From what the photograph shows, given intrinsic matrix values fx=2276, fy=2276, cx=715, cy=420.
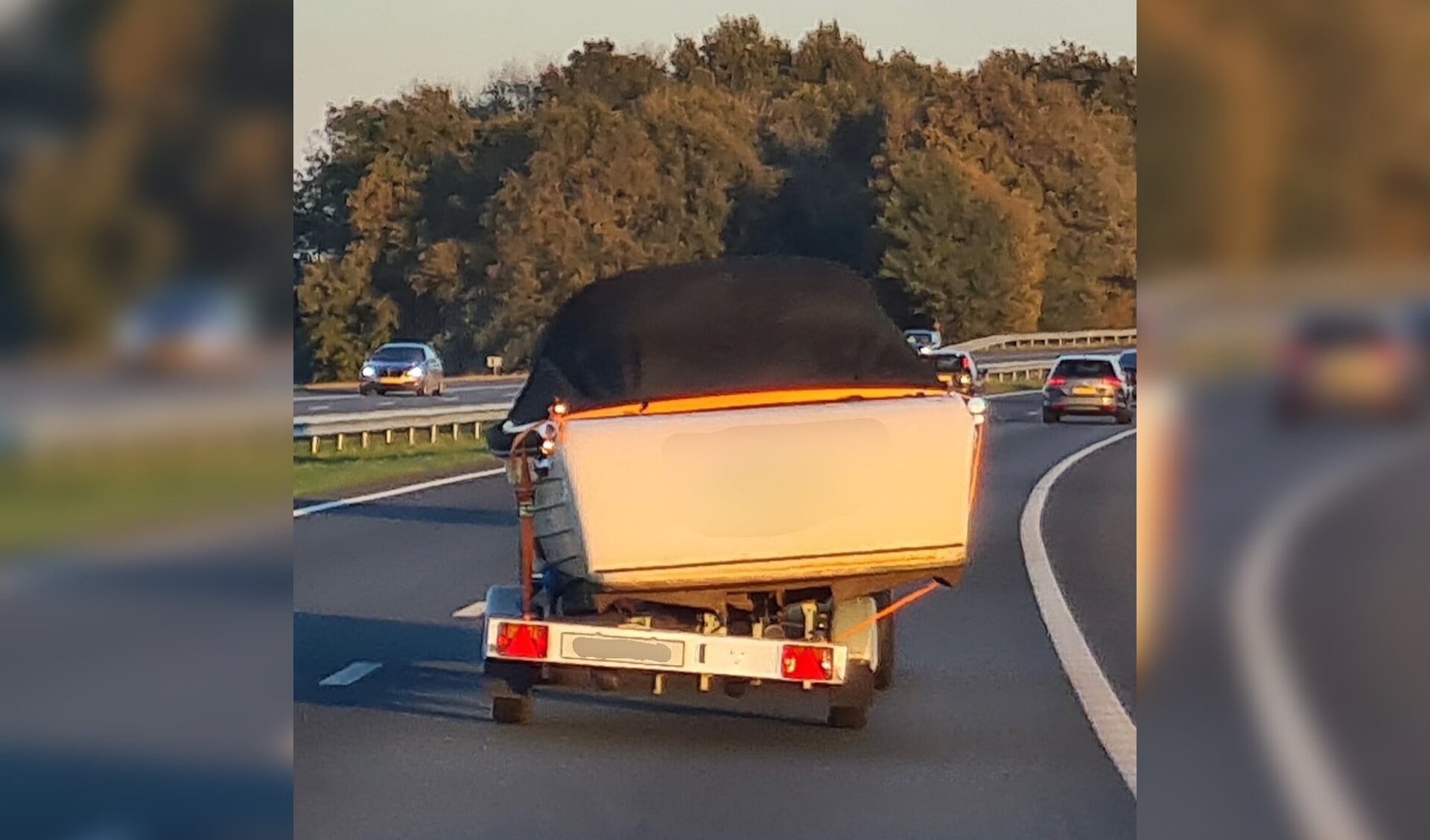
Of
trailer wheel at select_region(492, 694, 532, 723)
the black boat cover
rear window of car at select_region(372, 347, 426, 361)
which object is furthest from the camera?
trailer wheel at select_region(492, 694, 532, 723)

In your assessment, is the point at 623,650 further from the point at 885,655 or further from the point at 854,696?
the point at 885,655

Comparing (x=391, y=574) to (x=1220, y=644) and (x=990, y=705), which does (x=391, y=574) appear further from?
(x=1220, y=644)

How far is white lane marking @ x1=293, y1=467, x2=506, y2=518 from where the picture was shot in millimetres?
24875

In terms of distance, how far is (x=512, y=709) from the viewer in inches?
384

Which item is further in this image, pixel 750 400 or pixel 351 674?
pixel 351 674

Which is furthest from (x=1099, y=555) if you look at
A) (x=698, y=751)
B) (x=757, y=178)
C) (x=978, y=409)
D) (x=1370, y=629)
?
(x=1370, y=629)

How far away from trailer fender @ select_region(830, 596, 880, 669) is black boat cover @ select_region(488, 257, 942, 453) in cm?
107

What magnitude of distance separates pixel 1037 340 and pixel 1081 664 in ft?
18.2

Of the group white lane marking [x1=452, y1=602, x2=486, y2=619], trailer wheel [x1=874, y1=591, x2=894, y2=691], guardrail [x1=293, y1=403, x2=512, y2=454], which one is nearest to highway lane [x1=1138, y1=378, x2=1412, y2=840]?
trailer wheel [x1=874, y1=591, x2=894, y2=691]

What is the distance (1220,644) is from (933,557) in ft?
17.7

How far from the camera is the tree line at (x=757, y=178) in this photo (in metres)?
3.87

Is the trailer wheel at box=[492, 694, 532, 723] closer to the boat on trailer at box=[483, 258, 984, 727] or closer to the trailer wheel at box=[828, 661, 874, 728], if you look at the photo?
the boat on trailer at box=[483, 258, 984, 727]

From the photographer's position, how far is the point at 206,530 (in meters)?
2.52

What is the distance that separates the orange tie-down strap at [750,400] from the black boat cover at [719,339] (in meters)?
0.09
